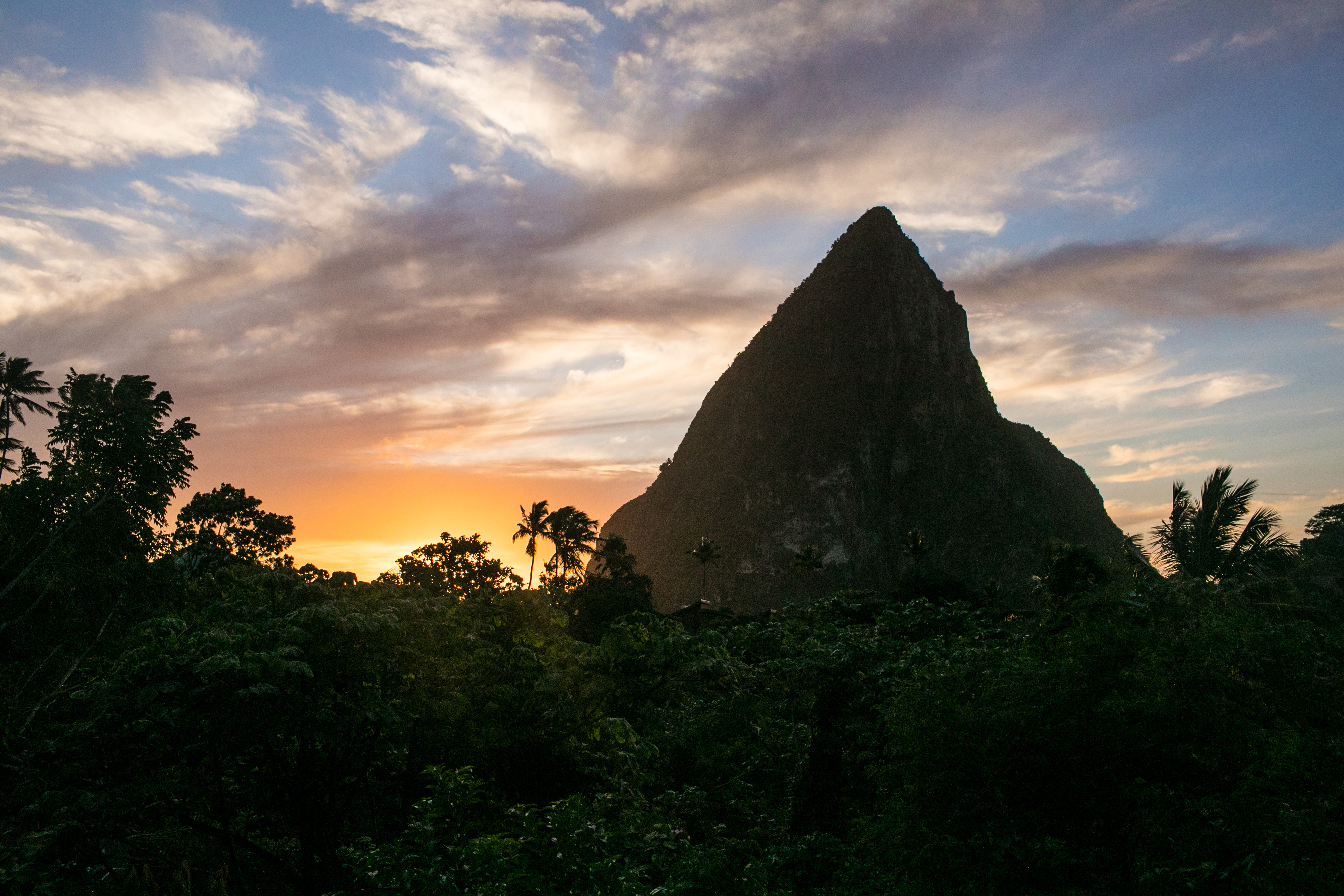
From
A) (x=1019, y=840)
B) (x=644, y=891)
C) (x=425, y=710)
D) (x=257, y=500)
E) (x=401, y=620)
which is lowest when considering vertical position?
(x=1019, y=840)

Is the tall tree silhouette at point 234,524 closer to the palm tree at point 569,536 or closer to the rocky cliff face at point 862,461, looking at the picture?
the palm tree at point 569,536

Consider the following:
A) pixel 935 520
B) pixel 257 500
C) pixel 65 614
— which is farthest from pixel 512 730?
pixel 935 520

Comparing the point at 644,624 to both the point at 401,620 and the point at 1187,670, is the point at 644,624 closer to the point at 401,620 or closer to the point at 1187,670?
the point at 401,620

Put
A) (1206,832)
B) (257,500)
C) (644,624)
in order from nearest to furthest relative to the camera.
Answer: (1206,832) → (644,624) → (257,500)

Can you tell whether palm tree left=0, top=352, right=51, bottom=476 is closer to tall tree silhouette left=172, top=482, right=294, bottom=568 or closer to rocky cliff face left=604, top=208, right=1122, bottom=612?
tall tree silhouette left=172, top=482, right=294, bottom=568

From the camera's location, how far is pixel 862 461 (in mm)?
172500

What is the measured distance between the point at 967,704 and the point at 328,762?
739 centimetres

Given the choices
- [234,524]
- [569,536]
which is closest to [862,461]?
[569,536]

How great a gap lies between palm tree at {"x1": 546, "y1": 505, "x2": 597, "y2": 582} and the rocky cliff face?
8391cm

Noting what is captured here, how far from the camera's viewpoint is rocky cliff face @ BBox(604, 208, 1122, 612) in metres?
163

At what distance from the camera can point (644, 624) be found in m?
13.1

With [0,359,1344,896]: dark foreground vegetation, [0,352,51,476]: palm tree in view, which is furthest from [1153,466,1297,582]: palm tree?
[0,352,51,476]: palm tree

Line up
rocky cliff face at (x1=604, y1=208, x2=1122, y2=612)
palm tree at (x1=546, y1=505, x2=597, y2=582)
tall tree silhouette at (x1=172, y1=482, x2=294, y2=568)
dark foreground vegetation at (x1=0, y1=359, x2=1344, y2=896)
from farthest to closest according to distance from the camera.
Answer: rocky cliff face at (x1=604, y1=208, x2=1122, y2=612), palm tree at (x1=546, y1=505, x2=597, y2=582), tall tree silhouette at (x1=172, y1=482, x2=294, y2=568), dark foreground vegetation at (x1=0, y1=359, x2=1344, y2=896)

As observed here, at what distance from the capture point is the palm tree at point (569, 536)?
73.6m
